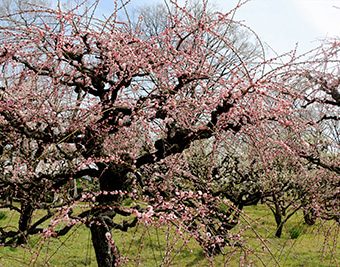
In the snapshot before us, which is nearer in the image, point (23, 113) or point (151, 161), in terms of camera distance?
point (23, 113)

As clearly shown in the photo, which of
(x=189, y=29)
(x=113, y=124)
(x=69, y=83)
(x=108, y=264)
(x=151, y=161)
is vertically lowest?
(x=108, y=264)

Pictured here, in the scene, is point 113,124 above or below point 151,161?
above

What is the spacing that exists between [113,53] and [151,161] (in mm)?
696

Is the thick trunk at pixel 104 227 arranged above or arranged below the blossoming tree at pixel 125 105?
below

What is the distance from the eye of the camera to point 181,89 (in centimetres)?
267

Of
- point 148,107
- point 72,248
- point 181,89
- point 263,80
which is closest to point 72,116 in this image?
point 148,107

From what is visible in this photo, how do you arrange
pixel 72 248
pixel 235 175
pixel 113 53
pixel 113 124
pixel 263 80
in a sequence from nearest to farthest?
pixel 263 80 < pixel 113 53 < pixel 113 124 < pixel 72 248 < pixel 235 175

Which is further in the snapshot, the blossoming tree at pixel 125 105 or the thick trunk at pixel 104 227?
the thick trunk at pixel 104 227

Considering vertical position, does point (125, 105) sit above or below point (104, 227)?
above

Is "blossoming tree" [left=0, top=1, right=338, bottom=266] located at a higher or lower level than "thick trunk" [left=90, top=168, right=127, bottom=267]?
higher

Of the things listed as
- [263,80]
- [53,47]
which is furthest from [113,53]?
[263,80]

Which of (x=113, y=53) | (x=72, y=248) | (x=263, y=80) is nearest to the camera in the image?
(x=263, y=80)

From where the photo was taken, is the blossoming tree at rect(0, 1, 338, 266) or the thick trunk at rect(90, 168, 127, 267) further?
the thick trunk at rect(90, 168, 127, 267)

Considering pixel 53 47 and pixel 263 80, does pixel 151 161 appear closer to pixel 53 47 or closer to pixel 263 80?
pixel 53 47
